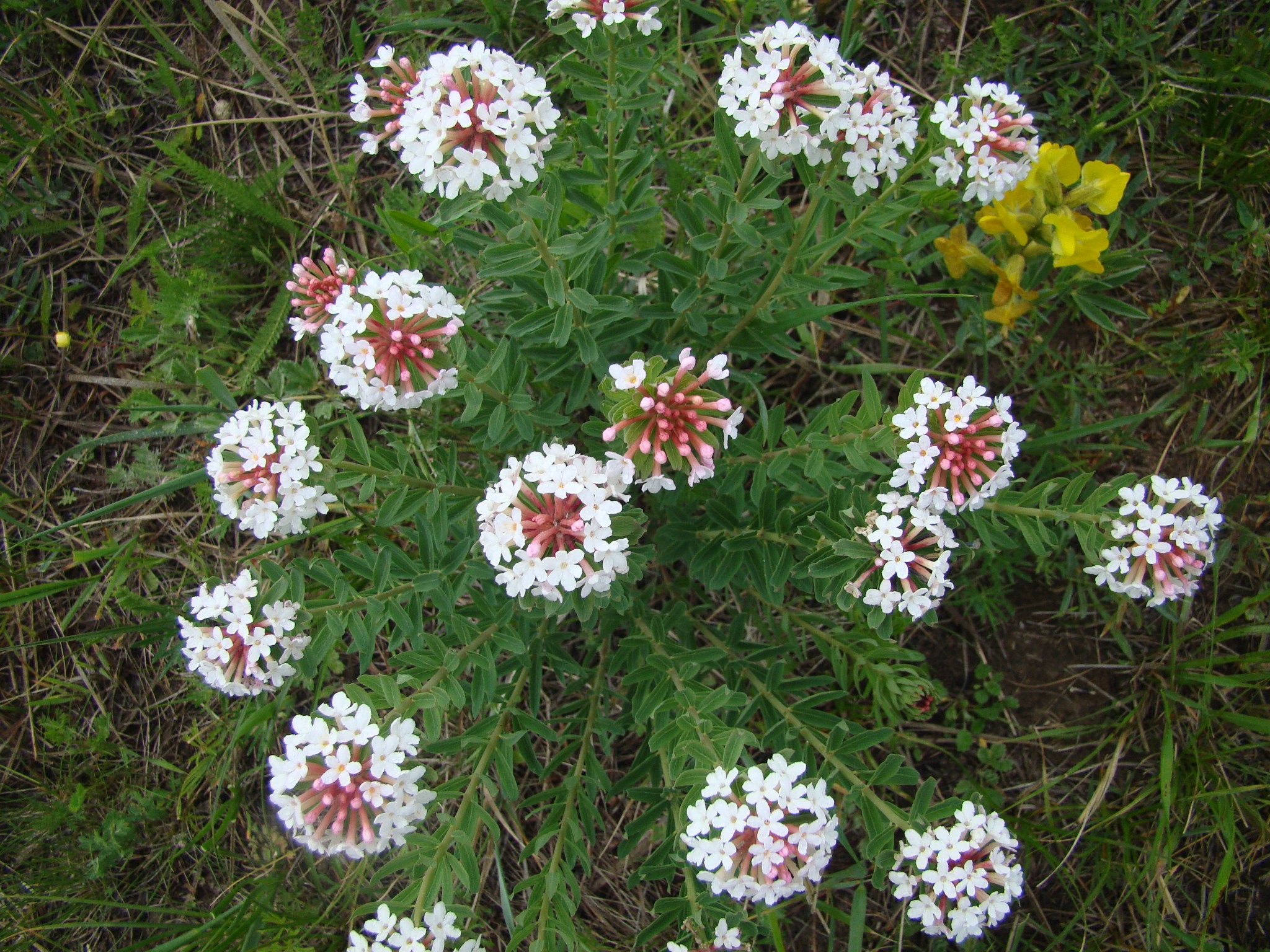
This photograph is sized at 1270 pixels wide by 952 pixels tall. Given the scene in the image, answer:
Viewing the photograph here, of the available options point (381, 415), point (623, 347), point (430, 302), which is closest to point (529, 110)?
point (430, 302)

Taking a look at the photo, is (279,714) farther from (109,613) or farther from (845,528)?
(845,528)

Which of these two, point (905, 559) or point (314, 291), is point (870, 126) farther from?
point (314, 291)

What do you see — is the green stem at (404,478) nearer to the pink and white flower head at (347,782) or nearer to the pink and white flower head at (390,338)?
the pink and white flower head at (390,338)

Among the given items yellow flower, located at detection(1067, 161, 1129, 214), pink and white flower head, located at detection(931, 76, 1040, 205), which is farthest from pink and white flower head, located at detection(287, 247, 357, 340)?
yellow flower, located at detection(1067, 161, 1129, 214)

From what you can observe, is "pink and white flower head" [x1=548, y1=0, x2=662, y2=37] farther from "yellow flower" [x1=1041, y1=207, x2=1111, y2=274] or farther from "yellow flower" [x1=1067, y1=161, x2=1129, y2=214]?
"yellow flower" [x1=1067, y1=161, x2=1129, y2=214]

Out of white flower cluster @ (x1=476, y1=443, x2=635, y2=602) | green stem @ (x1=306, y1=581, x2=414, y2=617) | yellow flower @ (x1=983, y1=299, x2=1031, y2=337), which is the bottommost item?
green stem @ (x1=306, y1=581, x2=414, y2=617)

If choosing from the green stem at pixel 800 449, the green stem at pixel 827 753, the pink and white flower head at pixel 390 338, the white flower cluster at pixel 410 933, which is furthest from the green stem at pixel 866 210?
the white flower cluster at pixel 410 933
